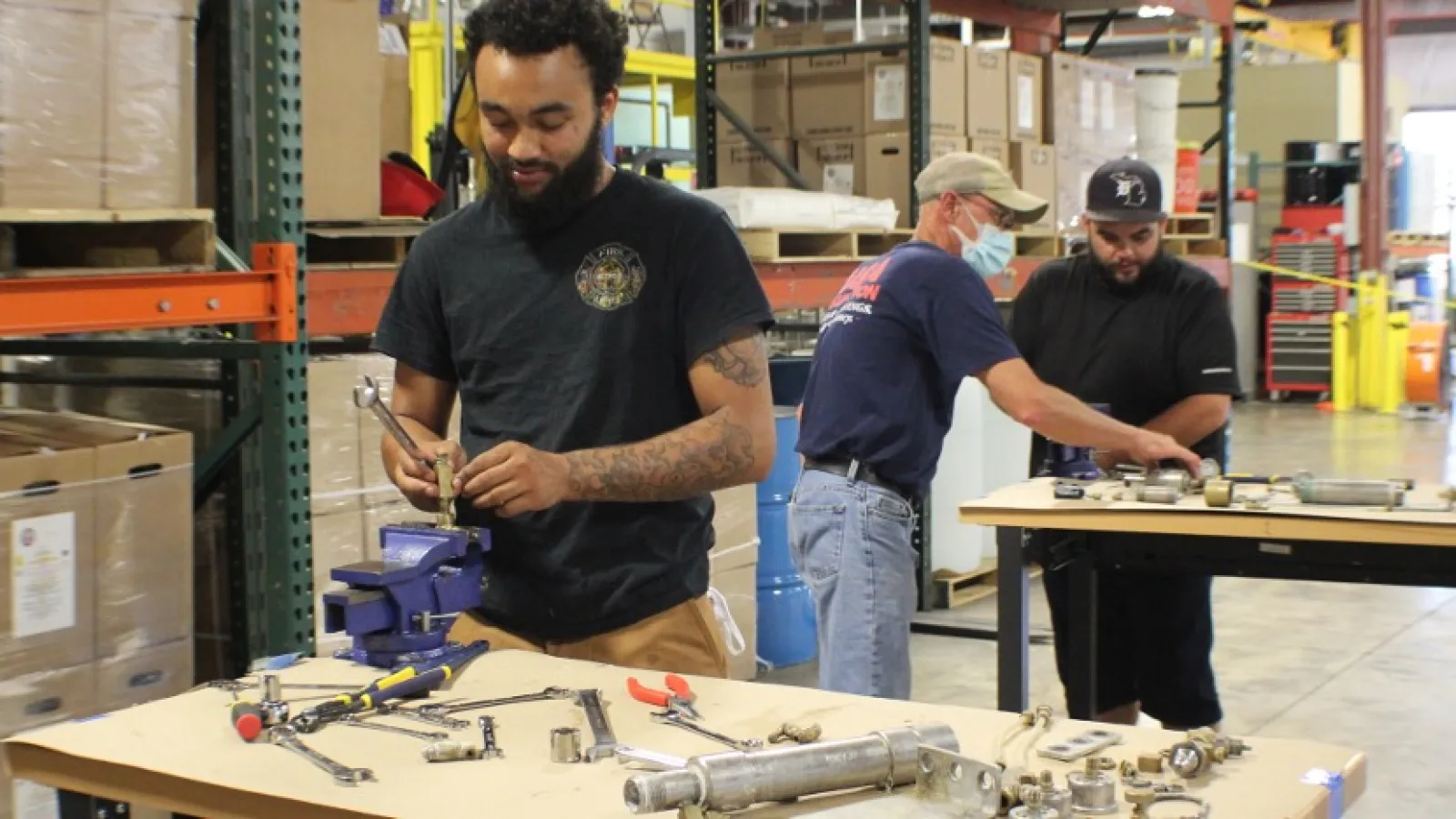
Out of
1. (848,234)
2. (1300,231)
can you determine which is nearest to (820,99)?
(848,234)

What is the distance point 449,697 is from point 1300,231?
16433 mm

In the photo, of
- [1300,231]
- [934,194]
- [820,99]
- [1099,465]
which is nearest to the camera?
[934,194]

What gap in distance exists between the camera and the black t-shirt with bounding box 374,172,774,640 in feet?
8.81

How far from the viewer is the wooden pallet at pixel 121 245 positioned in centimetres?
378

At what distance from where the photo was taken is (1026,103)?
833 cm

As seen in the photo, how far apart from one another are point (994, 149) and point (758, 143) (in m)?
1.21

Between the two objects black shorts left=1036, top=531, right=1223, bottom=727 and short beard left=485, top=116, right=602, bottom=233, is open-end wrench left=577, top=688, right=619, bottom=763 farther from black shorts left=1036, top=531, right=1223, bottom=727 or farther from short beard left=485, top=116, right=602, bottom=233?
black shorts left=1036, top=531, right=1223, bottom=727

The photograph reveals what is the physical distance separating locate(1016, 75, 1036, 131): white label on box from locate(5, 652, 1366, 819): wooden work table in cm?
619

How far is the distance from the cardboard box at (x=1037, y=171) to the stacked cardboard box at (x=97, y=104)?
17.0 feet

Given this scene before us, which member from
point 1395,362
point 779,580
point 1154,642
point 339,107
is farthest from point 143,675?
point 1395,362

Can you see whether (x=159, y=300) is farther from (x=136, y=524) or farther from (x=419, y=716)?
(x=419, y=716)

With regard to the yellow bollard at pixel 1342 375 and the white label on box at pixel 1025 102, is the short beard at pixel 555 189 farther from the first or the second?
the yellow bollard at pixel 1342 375

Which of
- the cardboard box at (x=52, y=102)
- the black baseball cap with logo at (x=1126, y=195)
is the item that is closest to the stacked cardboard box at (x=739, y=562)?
the black baseball cap with logo at (x=1126, y=195)

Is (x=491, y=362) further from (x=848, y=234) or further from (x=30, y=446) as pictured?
(x=848, y=234)
